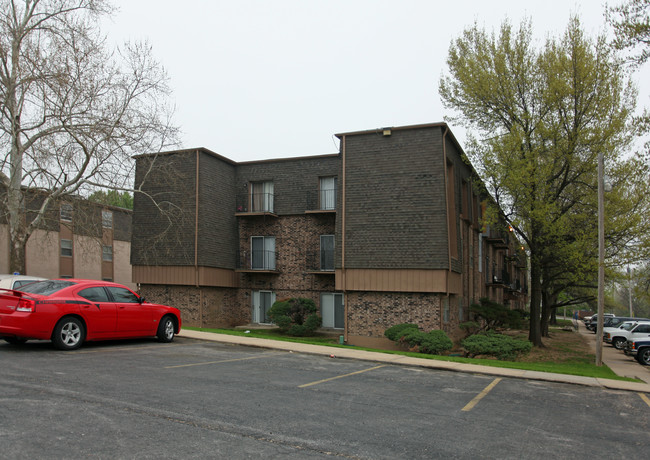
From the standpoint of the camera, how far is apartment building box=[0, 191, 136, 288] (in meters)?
24.6

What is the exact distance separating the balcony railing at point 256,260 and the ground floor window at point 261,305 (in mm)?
1464

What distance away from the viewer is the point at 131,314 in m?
12.7

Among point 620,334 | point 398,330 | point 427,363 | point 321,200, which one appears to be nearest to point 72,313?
point 427,363

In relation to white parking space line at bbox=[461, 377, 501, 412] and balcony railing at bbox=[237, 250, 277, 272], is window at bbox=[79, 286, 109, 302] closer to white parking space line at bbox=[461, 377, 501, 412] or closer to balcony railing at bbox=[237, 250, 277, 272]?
white parking space line at bbox=[461, 377, 501, 412]

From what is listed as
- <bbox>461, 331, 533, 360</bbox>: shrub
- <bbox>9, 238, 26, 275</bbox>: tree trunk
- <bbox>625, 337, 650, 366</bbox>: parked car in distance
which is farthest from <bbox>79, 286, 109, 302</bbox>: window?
<bbox>625, 337, 650, 366</bbox>: parked car in distance

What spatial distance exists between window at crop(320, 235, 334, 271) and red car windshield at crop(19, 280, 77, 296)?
1722 centimetres

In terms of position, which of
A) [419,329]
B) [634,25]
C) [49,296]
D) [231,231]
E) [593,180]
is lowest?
[419,329]

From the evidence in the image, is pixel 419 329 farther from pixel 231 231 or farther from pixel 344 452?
pixel 344 452

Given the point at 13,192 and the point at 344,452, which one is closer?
the point at 344,452

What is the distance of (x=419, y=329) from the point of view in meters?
21.9

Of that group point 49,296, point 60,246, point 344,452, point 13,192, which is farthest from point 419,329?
point 60,246

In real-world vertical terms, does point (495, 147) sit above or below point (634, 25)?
below

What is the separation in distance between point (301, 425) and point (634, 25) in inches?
574

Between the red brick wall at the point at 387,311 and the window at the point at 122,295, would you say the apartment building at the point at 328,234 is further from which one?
the window at the point at 122,295
